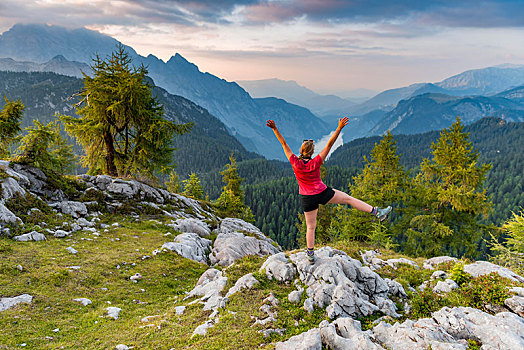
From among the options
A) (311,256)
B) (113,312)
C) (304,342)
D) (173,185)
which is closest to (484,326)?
(304,342)

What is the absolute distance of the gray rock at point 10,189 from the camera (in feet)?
48.7

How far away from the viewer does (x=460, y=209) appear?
2180 centimetres

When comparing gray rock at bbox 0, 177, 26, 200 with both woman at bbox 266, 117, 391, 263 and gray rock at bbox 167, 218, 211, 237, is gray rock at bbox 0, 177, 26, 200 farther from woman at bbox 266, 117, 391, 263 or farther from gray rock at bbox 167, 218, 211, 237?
woman at bbox 266, 117, 391, 263

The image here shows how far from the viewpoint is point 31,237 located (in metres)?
13.4

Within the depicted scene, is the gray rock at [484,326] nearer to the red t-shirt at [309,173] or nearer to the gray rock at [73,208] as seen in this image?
the red t-shirt at [309,173]

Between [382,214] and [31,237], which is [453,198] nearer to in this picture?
[382,214]

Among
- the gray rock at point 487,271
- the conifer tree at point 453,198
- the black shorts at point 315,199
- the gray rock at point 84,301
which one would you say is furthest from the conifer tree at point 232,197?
the gray rock at point 487,271

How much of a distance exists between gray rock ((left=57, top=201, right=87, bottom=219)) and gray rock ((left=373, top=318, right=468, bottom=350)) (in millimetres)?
18802

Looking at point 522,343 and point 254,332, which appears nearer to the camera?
point 522,343

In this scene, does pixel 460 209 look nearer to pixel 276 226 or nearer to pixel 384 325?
pixel 384 325

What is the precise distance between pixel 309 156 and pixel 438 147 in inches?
841

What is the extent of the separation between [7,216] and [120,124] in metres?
13.9

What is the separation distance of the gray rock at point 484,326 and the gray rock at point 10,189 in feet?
68.4

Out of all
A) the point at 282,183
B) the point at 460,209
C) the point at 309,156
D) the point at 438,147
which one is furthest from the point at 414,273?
the point at 282,183
